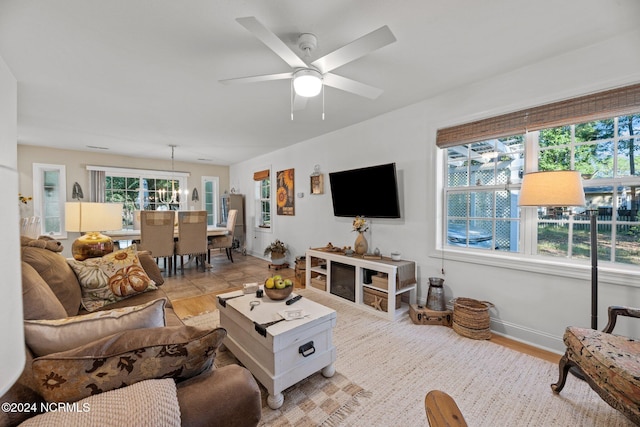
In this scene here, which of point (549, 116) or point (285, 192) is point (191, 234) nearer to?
point (285, 192)

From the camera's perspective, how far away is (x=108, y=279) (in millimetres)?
2006

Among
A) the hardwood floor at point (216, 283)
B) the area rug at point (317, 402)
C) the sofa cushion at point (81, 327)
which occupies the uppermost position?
the sofa cushion at point (81, 327)

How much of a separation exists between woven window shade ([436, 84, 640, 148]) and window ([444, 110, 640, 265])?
0.14 m

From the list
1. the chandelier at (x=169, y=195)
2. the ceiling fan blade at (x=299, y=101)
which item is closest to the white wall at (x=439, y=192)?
the ceiling fan blade at (x=299, y=101)

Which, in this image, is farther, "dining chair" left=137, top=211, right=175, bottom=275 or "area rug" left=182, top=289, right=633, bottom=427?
"dining chair" left=137, top=211, right=175, bottom=275

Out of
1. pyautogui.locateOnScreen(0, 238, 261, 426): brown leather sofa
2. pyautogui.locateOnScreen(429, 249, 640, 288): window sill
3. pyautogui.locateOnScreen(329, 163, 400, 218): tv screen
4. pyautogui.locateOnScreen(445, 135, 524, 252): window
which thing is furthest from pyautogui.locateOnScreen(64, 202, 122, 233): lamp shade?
pyautogui.locateOnScreen(445, 135, 524, 252): window

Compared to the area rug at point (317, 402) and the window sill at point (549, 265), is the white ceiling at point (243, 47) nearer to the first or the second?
the window sill at point (549, 265)

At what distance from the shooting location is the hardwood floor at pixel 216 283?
234cm

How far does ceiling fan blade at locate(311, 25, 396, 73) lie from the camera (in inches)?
54.9

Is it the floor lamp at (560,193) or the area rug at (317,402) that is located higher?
the floor lamp at (560,193)

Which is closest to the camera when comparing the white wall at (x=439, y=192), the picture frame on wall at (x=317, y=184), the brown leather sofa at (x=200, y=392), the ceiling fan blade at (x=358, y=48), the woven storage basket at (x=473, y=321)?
the brown leather sofa at (x=200, y=392)

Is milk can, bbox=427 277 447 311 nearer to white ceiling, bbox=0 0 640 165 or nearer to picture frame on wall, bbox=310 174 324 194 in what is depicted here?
white ceiling, bbox=0 0 640 165

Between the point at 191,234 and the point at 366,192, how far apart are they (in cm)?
312

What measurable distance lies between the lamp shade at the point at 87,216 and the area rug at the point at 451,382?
2.27m
